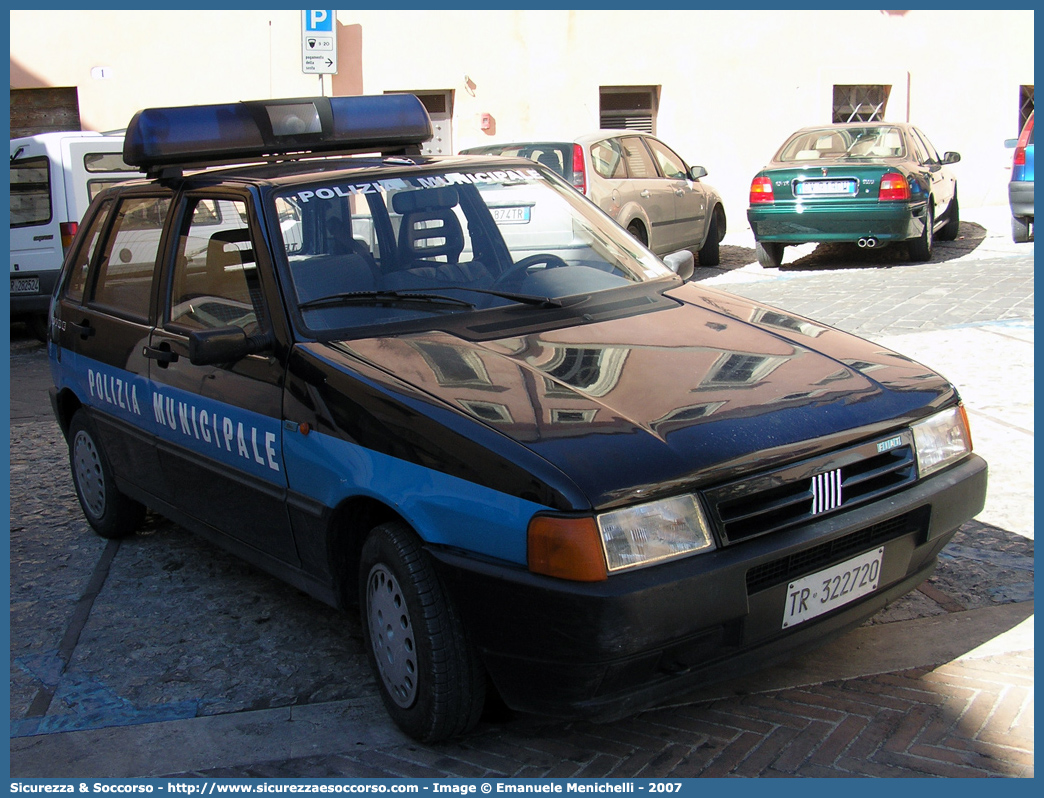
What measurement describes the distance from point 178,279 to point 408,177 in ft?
3.32

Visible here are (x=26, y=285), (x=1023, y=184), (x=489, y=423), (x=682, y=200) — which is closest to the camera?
(x=489, y=423)

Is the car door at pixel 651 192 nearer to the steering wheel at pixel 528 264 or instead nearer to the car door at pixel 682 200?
the car door at pixel 682 200

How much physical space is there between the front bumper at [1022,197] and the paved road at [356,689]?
8.21 meters

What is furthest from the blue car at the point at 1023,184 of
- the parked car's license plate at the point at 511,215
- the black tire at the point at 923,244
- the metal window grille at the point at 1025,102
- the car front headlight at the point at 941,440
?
the car front headlight at the point at 941,440

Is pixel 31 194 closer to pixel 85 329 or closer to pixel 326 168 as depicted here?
pixel 85 329

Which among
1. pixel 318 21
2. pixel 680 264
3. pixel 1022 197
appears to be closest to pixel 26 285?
pixel 318 21

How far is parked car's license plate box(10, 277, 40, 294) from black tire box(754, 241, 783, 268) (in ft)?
25.9

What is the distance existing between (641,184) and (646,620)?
33.2ft

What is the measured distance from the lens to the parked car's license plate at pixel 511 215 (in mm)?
4230

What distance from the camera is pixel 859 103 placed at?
1784cm

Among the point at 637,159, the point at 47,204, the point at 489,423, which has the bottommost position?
the point at 489,423

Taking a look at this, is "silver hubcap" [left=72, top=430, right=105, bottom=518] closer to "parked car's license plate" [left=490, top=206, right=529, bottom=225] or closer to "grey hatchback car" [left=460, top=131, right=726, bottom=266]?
"parked car's license plate" [left=490, top=206, right=529, bottom=225]

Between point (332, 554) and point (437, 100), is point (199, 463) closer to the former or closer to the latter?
point (332, 554)

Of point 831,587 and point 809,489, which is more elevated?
point 809,489
